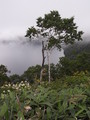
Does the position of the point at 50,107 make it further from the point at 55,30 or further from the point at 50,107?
the point at 55,30

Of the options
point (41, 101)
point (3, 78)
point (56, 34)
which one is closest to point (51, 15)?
point (56, 34)

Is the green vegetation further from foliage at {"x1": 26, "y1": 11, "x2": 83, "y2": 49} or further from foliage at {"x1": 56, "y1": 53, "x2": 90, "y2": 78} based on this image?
foliage at {"x1": 56, "y1": 53, "x2": 90, "y2": 78}

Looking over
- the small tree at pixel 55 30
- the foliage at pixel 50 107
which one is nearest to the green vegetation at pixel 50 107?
the foliage at pixel 50 107

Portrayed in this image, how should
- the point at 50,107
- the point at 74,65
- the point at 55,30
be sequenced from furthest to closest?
1. the point at 74,65
2. the point at 55,30
3. the point at 50,107

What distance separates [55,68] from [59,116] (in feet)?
167

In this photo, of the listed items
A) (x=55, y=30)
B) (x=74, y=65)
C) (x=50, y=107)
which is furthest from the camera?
(x=74, y=65)

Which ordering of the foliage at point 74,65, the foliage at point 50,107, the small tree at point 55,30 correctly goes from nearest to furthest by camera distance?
the foliage at point 50,107 → the small tree at point 55,30 → the foliage at point 74,65

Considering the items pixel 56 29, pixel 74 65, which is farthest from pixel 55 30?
pixel 74 65

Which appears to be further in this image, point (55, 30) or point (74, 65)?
point (74, 65)

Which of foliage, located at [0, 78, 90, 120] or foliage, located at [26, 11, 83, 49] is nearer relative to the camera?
foliage, located at [0, 78, 90, 120]

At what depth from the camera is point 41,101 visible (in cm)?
249

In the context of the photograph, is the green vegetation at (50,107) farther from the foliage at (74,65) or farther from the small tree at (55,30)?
the foliage at (74,65)

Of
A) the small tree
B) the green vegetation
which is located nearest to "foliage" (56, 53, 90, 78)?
the small tree

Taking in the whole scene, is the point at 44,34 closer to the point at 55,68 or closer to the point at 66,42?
the point at 66,42
